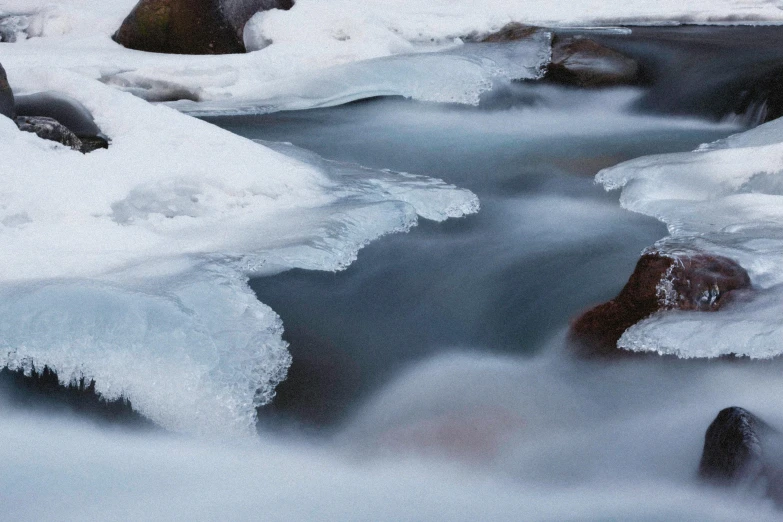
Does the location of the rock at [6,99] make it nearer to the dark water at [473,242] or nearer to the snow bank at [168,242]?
the snow bank at [168,242]

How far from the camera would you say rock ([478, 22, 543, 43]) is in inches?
247

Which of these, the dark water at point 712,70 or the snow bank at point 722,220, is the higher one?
the dark water at point 712,70

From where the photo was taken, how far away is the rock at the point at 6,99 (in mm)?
3557

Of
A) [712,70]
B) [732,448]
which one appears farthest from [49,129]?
[712,70]

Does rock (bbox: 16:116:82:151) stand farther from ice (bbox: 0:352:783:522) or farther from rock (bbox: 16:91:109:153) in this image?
ice (bbox: 0:352:783:522)

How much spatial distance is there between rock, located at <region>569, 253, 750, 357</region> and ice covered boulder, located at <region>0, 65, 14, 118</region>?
8.17ft

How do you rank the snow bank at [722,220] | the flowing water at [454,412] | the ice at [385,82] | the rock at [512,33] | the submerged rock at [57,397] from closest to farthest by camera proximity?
the flowing water at [454,412] → the submerged rock at [57,397] → the snow bank at [722,220] → the ice at [385,82] → the rock at [512,33]

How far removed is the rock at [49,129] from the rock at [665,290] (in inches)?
86.8

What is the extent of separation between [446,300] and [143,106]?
5.39 ft

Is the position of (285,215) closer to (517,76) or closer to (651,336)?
(651,336)

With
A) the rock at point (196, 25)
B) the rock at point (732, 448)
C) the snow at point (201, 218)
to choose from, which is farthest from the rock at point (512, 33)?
the rock at point (732, 448)

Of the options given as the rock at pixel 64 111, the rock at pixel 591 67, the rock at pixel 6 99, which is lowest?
the rock at pixel 64 111

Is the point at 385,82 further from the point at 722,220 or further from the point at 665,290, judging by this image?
the point at 665,290

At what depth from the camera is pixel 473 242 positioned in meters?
3.59
